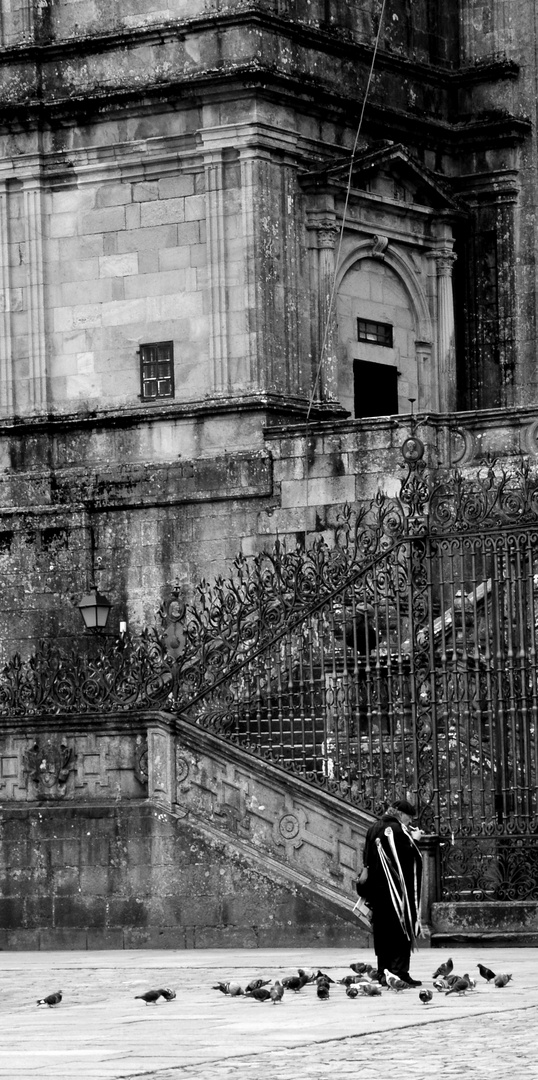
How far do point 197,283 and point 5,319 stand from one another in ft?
10.3

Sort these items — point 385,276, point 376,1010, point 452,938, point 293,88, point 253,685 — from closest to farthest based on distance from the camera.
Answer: point 376,1010, point 452,938, point 253,685, point 293,88, point 385,276

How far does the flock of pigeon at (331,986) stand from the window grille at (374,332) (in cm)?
1836

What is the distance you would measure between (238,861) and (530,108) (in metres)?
17.5

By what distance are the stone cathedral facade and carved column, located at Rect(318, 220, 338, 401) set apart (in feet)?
0.11

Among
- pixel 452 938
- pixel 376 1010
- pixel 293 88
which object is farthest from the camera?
pixel 293 88

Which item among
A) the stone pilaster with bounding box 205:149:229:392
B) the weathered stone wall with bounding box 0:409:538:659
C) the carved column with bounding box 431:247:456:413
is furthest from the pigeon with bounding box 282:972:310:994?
the carved column with bounding box 431:247:456:413

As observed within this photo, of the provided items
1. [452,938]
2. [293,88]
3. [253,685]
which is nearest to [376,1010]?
[452,938]

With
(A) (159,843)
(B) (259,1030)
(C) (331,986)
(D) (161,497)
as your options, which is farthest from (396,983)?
(D) (161,497)

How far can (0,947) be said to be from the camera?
25.0 meters

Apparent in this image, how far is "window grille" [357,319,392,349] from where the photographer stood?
35.8 m

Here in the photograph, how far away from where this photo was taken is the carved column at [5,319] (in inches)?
1389

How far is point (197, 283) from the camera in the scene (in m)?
33.9

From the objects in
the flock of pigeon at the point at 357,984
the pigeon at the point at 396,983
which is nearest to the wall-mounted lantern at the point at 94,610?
the flock of pigeon at the point at 357,984

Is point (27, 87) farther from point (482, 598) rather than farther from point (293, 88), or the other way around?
point (482, 598)
